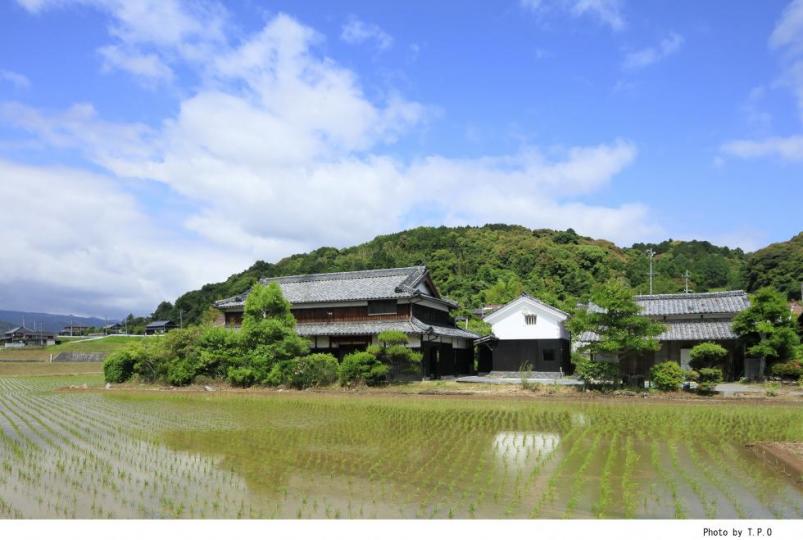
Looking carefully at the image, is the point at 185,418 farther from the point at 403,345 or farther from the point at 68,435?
the point at 403,345

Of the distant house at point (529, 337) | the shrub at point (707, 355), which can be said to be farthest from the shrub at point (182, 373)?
the shrub at point (707, 355)

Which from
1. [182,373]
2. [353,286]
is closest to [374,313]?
[353,286]

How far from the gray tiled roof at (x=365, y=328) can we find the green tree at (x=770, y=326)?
14.0 metres

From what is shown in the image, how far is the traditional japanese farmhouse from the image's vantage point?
2961 cm

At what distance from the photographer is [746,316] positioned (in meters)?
24.2

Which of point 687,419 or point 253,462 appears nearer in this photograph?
point 253,462

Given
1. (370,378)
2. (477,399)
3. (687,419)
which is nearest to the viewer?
(687,419)

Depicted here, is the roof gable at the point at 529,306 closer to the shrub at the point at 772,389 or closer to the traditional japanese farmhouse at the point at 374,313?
the traditional japanese farmhouse at the point at 374,313

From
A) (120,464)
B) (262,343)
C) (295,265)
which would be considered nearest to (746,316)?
(262,343)

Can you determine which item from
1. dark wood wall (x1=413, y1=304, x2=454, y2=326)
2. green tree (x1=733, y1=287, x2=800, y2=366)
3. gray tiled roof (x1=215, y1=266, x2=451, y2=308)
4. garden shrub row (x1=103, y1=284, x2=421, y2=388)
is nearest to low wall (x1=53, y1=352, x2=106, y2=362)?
gray tiled roof (x1=215, y1=266, x2=451, y2=308)

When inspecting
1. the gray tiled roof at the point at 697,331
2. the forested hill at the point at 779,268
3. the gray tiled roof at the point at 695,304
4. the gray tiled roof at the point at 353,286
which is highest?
the forested hill at the point at 779,268

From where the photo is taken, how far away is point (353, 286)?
3272cm

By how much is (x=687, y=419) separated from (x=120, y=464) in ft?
46.8

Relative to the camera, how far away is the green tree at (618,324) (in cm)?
2200
